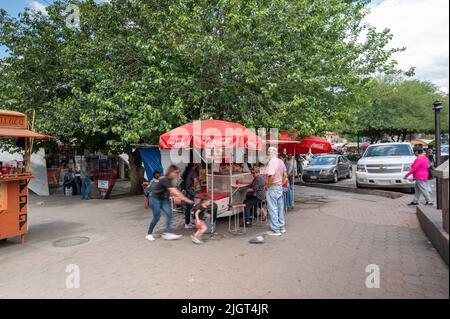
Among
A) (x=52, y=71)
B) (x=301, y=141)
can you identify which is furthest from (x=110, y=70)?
(x=301, y=141)

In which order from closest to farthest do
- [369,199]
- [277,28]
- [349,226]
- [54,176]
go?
[349,226] < [277,28] < [369,199] < [54,176]

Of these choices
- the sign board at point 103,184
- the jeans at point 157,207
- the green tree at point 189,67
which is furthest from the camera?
the sign board at point 103,184

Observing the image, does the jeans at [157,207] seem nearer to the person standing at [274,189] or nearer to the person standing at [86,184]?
the person standing at [274,189]

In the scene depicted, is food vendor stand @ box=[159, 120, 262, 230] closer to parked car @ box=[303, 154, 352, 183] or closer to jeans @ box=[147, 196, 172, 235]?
jeans @ box=[147, 196, 172, 235]

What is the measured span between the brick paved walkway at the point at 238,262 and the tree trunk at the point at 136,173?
Result: 6507 millimetres

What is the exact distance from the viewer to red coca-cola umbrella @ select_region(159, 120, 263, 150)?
6.95 m

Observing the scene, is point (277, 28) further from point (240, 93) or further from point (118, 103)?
point (118, 103)

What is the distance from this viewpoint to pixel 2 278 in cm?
522

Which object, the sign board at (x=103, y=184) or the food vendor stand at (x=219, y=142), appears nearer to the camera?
the food vendor stand at (x=219, y=142)

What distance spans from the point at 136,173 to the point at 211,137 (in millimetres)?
10008

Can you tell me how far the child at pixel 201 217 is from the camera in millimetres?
6857

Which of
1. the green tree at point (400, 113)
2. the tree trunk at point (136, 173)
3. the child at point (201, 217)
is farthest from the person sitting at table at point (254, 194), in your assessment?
the green tree at point (400, 113)

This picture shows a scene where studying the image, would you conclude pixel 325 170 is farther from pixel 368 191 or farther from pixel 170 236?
pixel 170 236

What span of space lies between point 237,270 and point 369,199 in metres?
8.40
